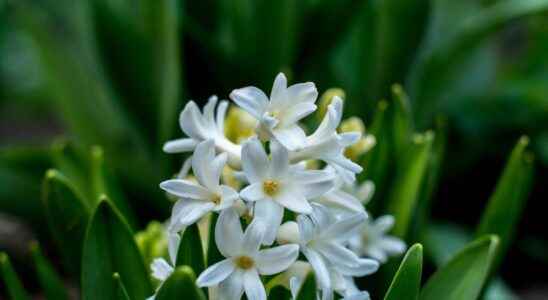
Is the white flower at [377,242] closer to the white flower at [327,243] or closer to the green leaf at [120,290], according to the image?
the white flower at [327,243]

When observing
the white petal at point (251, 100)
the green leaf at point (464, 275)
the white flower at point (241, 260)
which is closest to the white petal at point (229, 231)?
the white flower at point (241, 260)

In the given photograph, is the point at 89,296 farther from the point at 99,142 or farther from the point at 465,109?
the point at 465,109

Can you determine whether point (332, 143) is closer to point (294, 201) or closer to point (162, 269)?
point (294, 201)

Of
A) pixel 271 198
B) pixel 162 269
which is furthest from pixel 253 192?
pixel 162 269

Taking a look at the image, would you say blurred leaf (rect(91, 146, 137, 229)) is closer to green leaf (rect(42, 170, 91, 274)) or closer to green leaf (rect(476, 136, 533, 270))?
green leaf (rect(42, 170, 91, 274))

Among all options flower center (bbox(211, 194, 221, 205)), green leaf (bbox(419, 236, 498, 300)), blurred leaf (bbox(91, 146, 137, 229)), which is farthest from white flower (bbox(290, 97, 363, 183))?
blurred leaf (bbox(91, 146, 137, 229))

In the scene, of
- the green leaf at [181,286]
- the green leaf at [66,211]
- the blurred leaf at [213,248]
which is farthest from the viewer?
the green leaf at [66,211]

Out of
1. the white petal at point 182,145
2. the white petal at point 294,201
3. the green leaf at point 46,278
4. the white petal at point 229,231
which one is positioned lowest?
the green leaf at point 46,278
